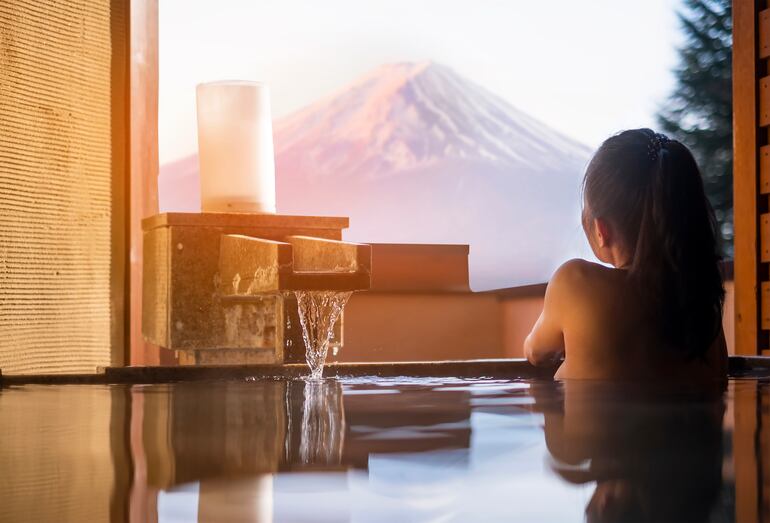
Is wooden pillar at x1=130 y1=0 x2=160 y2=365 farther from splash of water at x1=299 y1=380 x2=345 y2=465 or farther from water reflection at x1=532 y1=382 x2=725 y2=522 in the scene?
water reflection at x1=532 y1=382 x2=725 y2=522

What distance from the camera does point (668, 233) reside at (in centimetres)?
175

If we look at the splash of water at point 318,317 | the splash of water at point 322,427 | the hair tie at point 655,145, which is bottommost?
the splash of water at point 322,427

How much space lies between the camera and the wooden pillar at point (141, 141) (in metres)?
2.88

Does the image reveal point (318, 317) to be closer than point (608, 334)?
No

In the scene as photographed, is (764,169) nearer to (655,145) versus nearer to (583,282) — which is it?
(655,145)

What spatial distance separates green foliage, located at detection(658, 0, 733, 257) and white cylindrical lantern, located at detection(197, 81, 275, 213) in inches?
412

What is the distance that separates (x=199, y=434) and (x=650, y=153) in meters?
1.24

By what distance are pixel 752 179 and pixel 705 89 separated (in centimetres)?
975

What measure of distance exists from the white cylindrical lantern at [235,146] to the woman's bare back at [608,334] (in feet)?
3.49

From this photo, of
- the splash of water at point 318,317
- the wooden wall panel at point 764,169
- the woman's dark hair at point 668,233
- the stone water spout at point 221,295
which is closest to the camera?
the woman's dark hair at point 668,233

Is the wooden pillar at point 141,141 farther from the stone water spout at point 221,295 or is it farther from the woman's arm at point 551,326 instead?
the woman's arm at point 551,326

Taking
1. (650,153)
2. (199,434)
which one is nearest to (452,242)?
(650,153)

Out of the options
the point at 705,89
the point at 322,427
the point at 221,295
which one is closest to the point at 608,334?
the point at 322,427

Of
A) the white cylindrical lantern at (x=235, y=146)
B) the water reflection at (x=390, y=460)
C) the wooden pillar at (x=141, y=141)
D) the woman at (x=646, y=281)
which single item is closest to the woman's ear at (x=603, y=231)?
the woman at (x=646, y=281)
